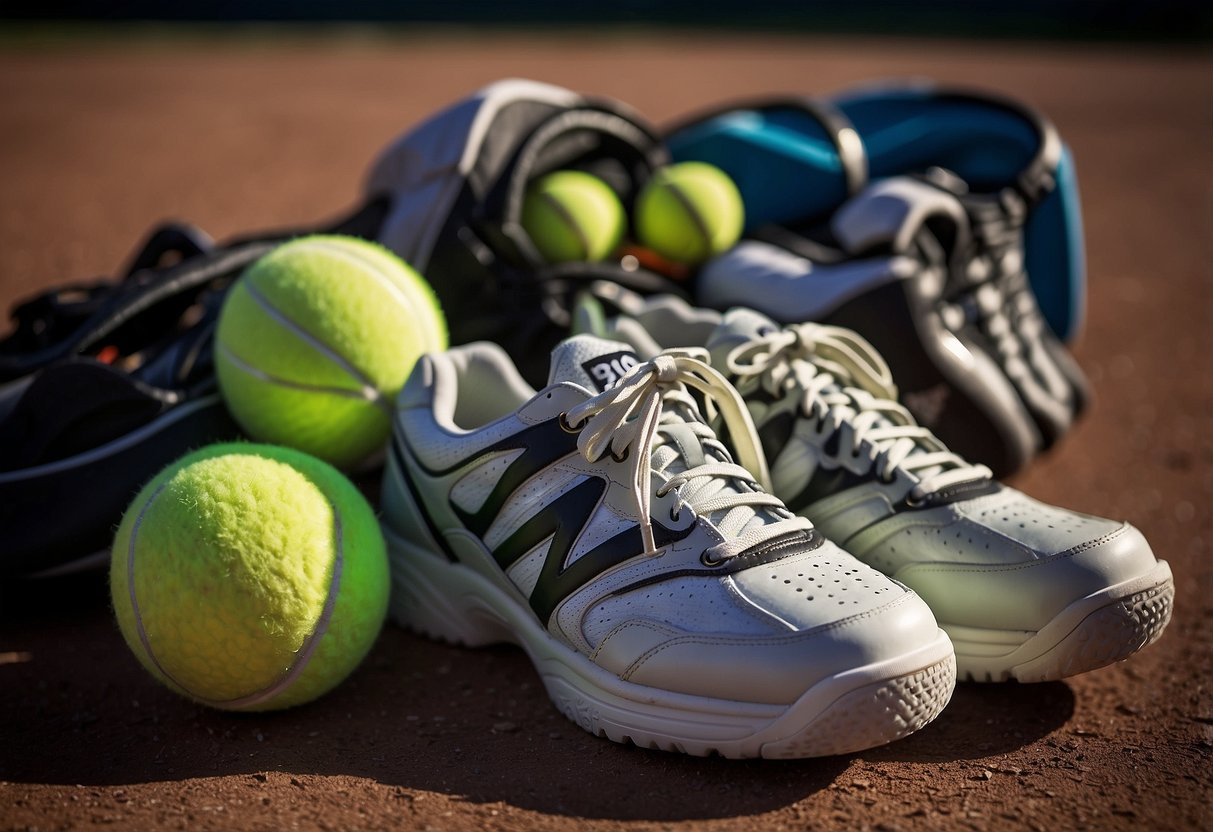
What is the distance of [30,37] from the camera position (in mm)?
16656

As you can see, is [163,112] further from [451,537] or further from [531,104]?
[451,537]

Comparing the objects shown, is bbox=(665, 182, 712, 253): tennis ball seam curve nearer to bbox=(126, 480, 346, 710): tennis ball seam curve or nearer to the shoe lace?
the shoe lace

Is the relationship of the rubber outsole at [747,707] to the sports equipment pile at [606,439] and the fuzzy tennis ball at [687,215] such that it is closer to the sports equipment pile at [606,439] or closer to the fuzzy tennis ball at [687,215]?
the sports equipment pile at [606,439]

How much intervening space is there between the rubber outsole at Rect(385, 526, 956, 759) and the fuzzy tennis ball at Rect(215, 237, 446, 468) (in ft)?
2.07

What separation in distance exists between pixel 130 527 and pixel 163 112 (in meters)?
8.83

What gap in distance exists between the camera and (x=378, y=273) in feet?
9.26

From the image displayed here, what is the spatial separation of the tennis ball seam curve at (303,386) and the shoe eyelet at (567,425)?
0.69 metres

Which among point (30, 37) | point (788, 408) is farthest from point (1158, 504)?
point (30, 37)

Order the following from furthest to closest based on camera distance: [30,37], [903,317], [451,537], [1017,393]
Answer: [30,37]
[1017,393]
[903,317]
[451,537]

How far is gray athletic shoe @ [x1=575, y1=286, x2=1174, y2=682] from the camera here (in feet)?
6.98

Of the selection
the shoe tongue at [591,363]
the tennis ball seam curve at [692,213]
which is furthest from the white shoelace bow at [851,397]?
the tennis ball seam curve at [692,213]

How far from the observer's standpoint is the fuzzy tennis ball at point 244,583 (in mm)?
2059

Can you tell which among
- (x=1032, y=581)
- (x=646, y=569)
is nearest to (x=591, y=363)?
(x=646, y=569)

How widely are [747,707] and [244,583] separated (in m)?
0.94
